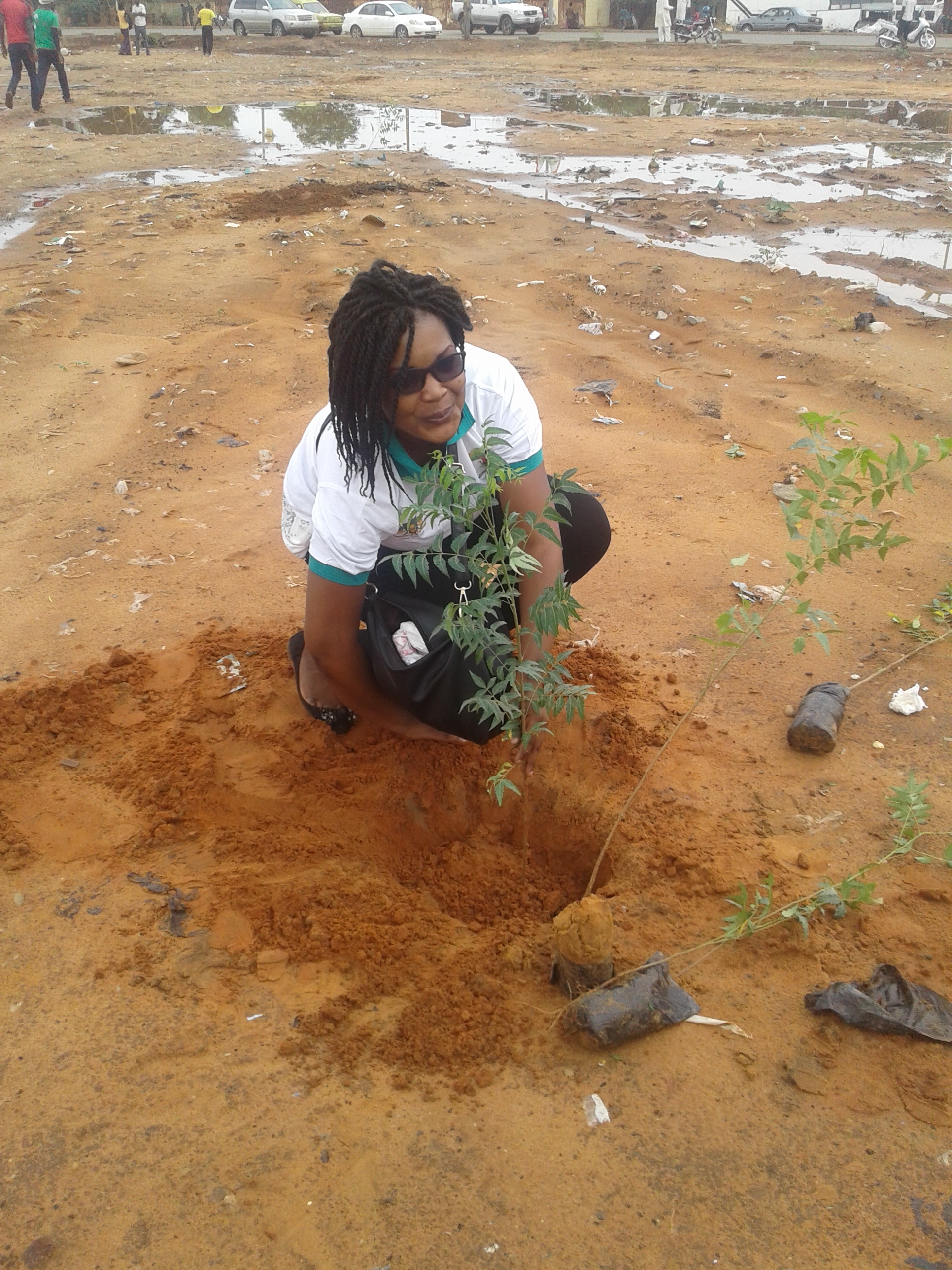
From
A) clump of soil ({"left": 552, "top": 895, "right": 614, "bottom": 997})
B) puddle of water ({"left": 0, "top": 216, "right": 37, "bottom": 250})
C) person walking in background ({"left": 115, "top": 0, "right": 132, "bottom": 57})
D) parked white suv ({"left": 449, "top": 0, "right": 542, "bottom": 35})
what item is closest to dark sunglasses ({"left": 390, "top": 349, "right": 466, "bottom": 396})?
clump of soil ({"left": 552, "top": 895, "right": 614, "bottom": 997})

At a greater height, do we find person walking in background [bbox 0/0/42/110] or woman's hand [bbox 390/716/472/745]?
person walking in background [bbox 0/0/42/110]

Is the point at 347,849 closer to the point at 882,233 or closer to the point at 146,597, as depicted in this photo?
the point at 146,597

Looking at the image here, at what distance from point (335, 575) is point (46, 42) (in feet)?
50.8

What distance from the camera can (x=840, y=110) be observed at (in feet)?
49.0

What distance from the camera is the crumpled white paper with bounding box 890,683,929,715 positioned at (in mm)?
2828

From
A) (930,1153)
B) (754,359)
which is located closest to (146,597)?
(930,1153)

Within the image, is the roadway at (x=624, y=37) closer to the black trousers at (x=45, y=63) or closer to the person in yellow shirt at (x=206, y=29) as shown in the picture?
the person in yellow shirt at (x=206, y=29)

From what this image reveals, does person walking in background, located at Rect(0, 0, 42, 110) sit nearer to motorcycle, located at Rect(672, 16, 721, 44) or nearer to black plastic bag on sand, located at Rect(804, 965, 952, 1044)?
black plastic bag on sand, located at Rect(804, 965, 952, 1044)

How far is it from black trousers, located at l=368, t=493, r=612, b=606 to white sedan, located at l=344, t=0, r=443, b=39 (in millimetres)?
27532

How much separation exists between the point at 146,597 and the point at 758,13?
33.8m

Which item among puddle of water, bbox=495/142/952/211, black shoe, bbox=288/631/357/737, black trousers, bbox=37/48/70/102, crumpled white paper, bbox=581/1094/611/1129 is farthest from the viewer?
Result: black trousers, bbox=37/48/70/102

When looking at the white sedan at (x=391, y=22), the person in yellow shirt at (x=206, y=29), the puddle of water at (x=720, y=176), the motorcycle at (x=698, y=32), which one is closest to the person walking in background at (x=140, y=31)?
the person in yellow shirt at (x=206, y=29)

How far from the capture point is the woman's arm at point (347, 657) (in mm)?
2336

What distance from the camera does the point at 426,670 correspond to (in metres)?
2.46
